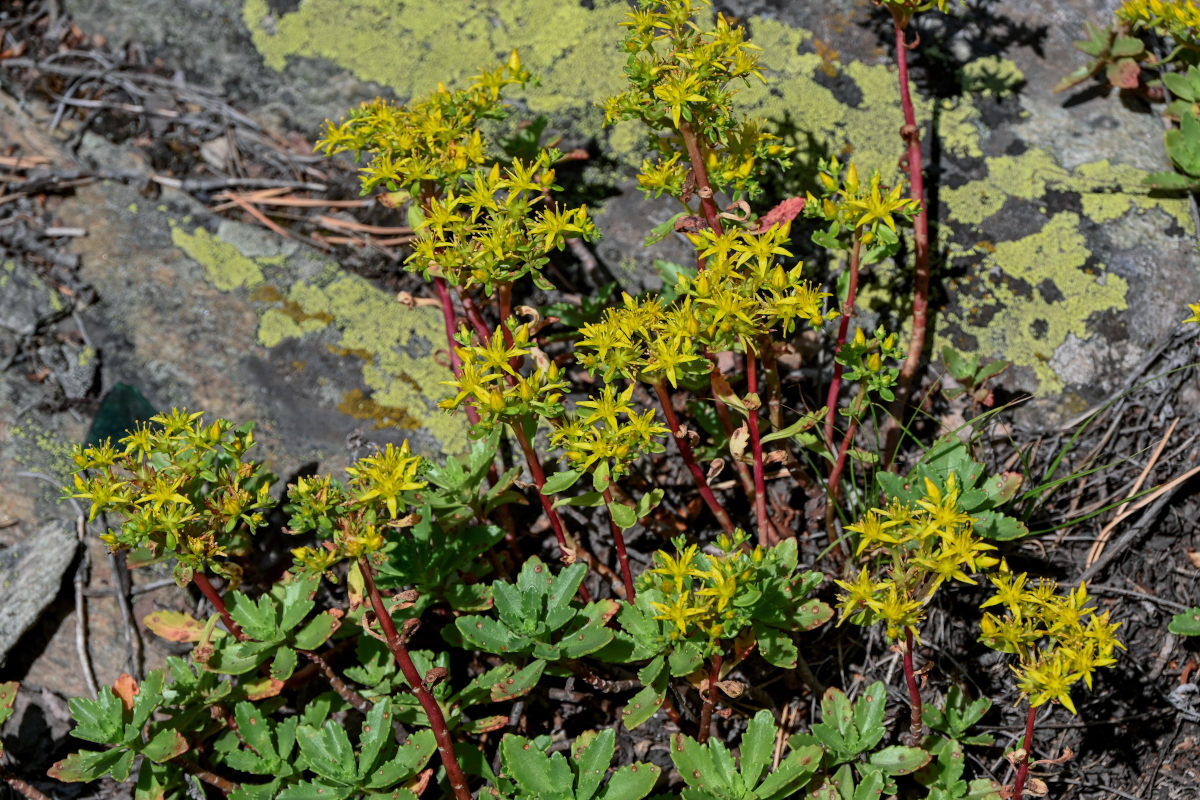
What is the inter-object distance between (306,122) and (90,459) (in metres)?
2.41

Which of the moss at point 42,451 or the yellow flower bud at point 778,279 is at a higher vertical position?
the yellow flower bud at point 778,279

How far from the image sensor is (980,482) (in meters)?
3.14

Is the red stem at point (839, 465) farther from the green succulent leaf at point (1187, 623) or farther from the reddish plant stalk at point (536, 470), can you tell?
the green succulent leaf at point (1187, 623)

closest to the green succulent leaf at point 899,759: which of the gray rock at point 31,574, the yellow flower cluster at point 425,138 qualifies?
the yellow flower cluster at point 425,138

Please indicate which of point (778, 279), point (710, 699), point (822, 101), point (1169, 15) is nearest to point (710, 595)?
point (710, 699)

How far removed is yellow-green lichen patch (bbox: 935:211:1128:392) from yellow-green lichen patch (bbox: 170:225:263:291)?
2.93 m

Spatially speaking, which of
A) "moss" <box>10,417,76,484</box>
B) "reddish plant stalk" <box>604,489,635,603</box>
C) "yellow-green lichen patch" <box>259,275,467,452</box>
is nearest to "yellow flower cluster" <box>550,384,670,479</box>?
"reddish plant stalk" <box>604,489,635,603</box>

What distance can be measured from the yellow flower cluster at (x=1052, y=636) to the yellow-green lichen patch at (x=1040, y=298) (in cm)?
133

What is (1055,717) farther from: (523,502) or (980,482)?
(523,502)

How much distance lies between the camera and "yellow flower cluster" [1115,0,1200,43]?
3434mm

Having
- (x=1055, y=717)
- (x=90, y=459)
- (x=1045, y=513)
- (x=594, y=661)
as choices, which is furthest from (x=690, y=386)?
(x=90, y=459)

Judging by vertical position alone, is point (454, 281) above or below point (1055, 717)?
above

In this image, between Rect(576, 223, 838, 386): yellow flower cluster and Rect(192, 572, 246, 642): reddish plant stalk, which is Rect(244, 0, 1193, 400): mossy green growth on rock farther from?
Rect(192, 572, 246, 642): reddish plant stalk

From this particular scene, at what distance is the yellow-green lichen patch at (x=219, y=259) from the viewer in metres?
3.99
